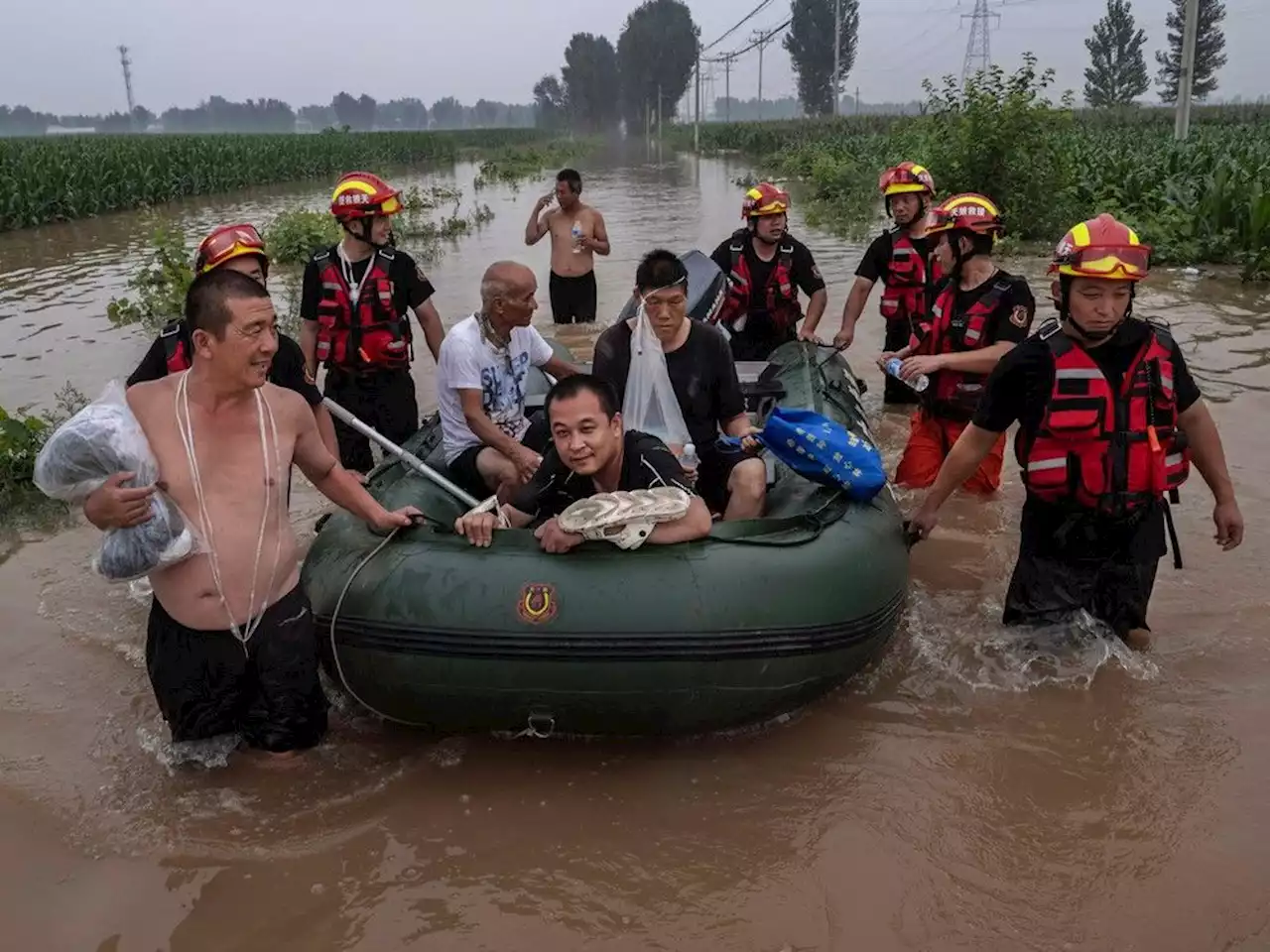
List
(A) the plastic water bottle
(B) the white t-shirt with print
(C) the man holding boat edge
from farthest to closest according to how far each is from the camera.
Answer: (A) the plastic water bottle
(B) the white t-shirt with print
(C) the man holding boat edge

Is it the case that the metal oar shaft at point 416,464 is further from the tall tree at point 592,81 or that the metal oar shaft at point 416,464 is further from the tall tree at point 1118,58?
the tall tree at point 592,81

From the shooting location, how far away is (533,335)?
4.57m

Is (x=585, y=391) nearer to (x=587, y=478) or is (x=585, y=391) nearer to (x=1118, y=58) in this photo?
(x=587, y=478)

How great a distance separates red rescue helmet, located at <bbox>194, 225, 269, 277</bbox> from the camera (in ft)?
12.2

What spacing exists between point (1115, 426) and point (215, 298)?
110 inches

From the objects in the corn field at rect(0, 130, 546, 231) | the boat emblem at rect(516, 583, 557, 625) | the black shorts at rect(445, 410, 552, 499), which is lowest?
the boat emblem at rect(516, 583, 557, 625)

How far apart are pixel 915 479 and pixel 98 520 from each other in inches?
153

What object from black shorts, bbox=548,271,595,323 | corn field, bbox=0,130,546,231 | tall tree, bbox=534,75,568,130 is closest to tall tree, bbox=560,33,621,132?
tall tree, bbox=534,75,568,130

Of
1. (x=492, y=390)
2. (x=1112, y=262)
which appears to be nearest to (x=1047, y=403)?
(x=1112, y=262)

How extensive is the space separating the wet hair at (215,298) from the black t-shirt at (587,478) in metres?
1.11

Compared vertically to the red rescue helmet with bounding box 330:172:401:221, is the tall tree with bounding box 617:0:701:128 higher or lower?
higher

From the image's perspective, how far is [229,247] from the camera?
12.2 feet

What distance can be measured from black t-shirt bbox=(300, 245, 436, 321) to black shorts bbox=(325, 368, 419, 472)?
13.5 inches

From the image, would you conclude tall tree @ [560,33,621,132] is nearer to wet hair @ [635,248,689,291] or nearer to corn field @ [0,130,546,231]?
corn field @ [0,130,546,231]
